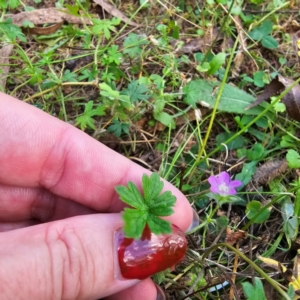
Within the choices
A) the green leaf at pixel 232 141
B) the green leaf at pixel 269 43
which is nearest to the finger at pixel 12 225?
the green leaf at pixel 232 141

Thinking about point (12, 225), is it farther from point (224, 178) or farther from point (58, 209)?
point (224, 178)

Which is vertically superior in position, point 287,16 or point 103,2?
point 287,16

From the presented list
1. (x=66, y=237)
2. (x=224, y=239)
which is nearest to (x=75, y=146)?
(x=66, y=237)

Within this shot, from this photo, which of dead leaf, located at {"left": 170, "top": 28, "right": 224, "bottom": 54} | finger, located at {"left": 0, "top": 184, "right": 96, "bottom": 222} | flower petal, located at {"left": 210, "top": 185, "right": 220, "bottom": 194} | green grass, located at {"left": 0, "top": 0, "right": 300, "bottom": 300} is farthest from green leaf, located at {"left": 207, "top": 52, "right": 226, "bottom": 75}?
finger, located at {"left": 0, "top": 184, "right": 96, "bottom": 222}

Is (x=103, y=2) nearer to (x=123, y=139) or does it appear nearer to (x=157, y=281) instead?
(x=123, y=139)

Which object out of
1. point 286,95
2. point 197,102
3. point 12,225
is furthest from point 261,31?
point 12,225

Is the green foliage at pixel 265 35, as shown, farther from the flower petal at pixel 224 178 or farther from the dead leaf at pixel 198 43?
the flower petal at pixel 224 178
